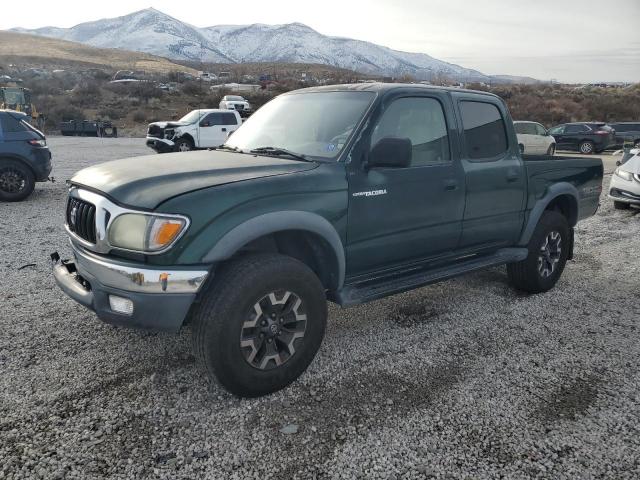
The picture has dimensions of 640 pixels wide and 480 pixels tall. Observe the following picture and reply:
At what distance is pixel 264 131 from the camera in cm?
404

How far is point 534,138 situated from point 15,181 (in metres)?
18.4

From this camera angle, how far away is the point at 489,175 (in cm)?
425

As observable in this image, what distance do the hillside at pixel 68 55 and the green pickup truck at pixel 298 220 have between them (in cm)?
9753

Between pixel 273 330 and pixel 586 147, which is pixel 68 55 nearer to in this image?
pixel 586 147

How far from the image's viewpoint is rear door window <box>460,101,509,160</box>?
4.20 m

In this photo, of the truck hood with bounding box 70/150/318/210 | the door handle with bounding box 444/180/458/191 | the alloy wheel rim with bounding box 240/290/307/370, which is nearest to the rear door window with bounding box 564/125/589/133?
the door handle with bounding box 444/180/458/191

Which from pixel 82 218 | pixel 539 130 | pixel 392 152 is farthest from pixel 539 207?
pixel 539 130

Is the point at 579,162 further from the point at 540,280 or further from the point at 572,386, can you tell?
the point at 572,386

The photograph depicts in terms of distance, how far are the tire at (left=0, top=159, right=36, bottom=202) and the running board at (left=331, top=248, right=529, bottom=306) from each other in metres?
8.17

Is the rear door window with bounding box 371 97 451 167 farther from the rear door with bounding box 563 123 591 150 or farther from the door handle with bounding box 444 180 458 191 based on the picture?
the rear door with bounding box 563 123 591 150

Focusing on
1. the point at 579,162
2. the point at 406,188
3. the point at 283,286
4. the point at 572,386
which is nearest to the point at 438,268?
the point at 406,188

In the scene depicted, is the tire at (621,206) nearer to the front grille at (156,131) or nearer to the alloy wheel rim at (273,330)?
the alloy wheel rim at (273,330)

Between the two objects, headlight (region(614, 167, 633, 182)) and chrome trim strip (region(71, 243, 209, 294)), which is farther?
headlight (region(614, 167, 633, 182))

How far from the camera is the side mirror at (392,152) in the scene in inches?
127
